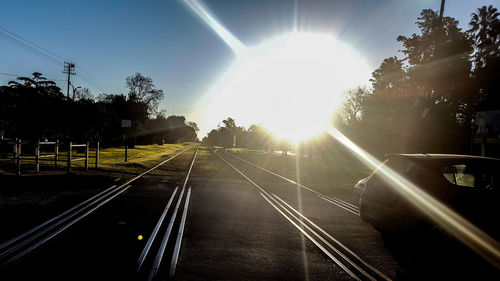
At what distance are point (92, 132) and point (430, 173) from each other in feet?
174

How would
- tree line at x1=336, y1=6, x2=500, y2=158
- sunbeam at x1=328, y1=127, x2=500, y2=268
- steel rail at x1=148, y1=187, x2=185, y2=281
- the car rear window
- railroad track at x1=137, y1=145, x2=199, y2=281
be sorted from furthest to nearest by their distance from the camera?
tree line at x1=336, y1=6, x2=500, y2=158 < the car rear window < sunbeam at x1=328, y1=127, x2=500, y2=268 < railroad track at x1=137, y1=145, x2=199, y2=281 < steel rail at x1=148, y1=187, x2=185, y2=281

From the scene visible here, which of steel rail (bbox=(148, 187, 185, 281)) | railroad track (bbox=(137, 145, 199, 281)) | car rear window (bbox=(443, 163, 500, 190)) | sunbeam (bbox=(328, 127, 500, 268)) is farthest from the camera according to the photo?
car rear window (bbox=(443, 163, 500, 190))

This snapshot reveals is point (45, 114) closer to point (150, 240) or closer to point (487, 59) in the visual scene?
point (150, 240)

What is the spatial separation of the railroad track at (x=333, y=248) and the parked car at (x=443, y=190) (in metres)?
0.87

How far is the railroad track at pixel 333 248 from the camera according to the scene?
446 cm

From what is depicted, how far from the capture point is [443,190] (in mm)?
4773

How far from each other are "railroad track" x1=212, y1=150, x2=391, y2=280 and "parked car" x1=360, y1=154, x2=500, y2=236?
87 cm

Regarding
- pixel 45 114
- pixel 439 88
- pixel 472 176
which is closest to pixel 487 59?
pixel 439 88

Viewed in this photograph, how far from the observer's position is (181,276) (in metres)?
3.98

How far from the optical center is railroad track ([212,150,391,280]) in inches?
175

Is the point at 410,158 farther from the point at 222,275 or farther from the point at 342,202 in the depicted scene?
the point at 342,202

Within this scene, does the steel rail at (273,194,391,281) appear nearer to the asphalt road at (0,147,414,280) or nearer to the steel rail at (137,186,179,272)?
the asphalt road at (0,147,414,280)

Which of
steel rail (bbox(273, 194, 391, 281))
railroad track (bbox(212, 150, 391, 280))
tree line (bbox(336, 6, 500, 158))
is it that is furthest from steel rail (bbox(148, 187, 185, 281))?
tree line (bbox(336, 6, 500, 158))

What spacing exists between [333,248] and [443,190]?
203 cm
